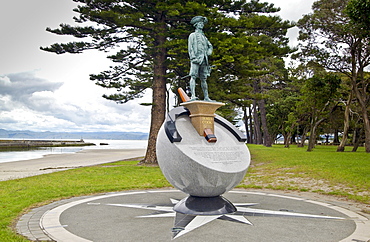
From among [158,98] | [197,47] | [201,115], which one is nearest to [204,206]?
[201,115]

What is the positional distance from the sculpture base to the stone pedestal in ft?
4.84

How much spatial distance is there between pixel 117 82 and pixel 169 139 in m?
14.5

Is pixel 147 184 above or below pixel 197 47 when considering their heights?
below

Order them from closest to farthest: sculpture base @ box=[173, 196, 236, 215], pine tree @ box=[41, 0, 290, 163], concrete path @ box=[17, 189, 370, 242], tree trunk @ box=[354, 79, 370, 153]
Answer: concrete path @ box=[17, 189, 370, 242] < sculpture base @ box=[173, 196, 236, 215] < pine tree @ box=[41, 0, 290, 163] < tree trunk @ box=[354, 79, 370, 153]

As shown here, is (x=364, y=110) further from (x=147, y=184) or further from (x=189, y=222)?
(x=189, y=222)

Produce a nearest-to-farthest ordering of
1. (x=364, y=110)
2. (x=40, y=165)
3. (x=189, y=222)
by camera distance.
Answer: (x=189, y=222), (x=364, y=110), (x=40, y=165)

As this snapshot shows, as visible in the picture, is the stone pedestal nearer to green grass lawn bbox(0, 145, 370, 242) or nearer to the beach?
green grass lawn bbox(0, 145, 370, 242)

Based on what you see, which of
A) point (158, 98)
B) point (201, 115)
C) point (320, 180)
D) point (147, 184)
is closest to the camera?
point (201, 115)

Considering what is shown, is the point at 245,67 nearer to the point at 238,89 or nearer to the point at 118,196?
the point at 238,89

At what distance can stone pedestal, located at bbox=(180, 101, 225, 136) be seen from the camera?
7891 millimetres

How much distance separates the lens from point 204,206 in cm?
701

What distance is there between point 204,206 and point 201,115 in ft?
6.73

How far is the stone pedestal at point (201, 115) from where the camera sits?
7891 mm

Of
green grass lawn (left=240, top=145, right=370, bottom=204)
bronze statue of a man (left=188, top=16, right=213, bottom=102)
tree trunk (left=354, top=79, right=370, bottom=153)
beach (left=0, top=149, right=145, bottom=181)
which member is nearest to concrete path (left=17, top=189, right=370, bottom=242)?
green grass lawn (left=240, top=145, right=370, bottom=204)
